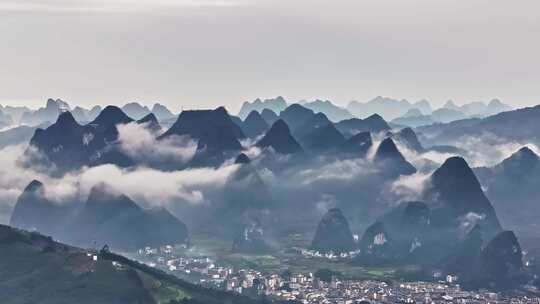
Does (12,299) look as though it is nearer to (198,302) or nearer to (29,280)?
(29,280)

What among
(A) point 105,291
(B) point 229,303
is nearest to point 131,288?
(A) point 105,291

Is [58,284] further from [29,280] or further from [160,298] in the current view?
[160,298]

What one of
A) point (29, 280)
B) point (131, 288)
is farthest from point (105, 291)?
point (29, 280)

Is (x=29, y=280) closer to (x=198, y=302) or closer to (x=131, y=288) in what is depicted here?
(x=131, y=288)

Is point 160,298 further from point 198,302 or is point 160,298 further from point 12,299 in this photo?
point 12,299

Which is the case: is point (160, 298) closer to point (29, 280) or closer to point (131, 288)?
point (131, 288)
